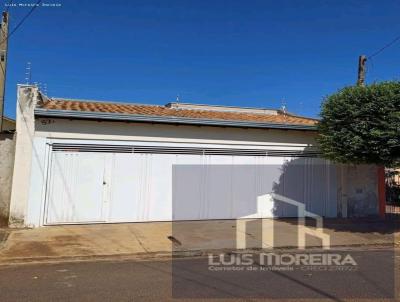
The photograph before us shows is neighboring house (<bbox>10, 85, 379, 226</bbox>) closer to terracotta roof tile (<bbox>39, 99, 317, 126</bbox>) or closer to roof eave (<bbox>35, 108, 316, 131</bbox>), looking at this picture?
roof eave (<bbox>35, 108, 316, 131</bbox>)

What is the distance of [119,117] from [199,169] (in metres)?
3.02

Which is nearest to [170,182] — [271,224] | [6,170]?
[271,224]

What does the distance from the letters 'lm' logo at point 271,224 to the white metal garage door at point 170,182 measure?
0.73ft

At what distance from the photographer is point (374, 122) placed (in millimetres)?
11211

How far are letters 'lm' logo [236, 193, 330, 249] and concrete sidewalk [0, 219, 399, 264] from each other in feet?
0.45

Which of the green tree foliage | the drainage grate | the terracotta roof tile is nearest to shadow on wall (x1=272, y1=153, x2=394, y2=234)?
the drainage grate

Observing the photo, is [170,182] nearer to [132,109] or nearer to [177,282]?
[132,109]

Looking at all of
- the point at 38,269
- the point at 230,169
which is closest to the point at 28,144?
the point at 38,269

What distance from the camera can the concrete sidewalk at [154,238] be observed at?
8906mm

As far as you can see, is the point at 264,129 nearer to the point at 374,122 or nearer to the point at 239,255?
the point at 374,122

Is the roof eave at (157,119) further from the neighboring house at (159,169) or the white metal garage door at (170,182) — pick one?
the white metal garage door at (170,182)

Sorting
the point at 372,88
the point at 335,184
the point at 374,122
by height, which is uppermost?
the point at 372,88

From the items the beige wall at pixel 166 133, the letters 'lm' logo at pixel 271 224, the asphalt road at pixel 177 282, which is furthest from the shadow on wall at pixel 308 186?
the asphalt road at pixel 177 282

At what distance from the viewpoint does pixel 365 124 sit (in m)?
11.3
